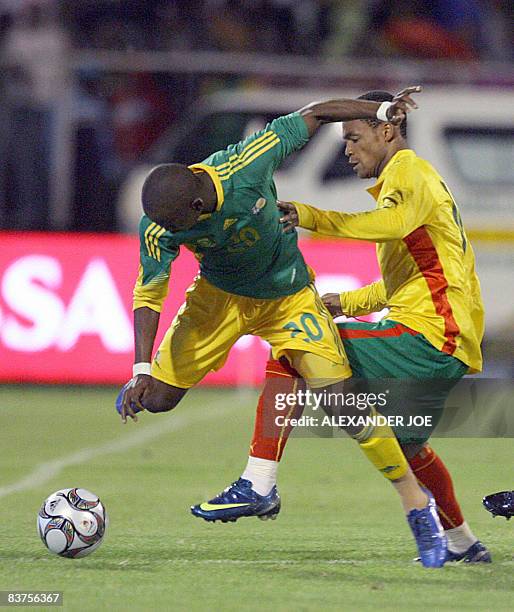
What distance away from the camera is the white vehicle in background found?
14492 millimetres

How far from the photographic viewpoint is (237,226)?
19.7 ft

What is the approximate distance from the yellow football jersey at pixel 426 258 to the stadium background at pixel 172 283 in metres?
1.03

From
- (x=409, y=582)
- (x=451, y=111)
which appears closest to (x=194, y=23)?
(x=451, y=111)

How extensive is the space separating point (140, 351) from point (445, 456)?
4.06m

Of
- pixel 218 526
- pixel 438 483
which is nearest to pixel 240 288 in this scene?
pixel 438 483

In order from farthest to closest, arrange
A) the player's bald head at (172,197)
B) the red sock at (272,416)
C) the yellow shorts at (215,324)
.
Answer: the yellow shorts at (215,324) → the red sock at (272,416) → the player's bald head at (172,197)

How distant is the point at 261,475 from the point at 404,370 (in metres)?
0.78

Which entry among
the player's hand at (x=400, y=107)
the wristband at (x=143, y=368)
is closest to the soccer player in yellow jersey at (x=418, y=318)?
the player's hand at (x=400, y=107)

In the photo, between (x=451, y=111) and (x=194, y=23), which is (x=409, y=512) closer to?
(x=451, y=111)

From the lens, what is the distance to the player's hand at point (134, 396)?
5.88m

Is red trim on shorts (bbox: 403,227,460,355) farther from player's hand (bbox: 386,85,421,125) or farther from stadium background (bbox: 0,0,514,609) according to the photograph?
stadium background (bbox: 0,0,514,609)

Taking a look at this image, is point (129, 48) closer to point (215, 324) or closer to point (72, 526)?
point (215, 324)

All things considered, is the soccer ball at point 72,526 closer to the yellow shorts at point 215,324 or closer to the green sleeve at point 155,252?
the yellow shorts at point 215,324

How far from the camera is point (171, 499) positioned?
7785mm
